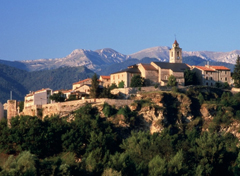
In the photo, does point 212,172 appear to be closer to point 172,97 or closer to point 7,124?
point 172,97

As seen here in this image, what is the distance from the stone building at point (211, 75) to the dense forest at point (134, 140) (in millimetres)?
5295

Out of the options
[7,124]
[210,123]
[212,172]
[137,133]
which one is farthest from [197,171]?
[7,124]

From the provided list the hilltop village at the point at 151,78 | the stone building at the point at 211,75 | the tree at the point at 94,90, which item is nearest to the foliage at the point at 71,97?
the hilltop village at the point at 151,78

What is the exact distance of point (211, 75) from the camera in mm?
88000

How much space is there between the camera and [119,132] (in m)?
72.0

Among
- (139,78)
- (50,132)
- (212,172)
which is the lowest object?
(212,172)

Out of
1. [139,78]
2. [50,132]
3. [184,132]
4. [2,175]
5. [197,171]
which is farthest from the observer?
[139,78]

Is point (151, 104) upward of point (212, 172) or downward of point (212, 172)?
upward

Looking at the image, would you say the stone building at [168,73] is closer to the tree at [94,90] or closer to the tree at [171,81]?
the tree at [171,81]

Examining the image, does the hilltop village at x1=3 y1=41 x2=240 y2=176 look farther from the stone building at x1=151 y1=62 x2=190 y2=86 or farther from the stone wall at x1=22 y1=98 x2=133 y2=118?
the stone wall at x1=22 y1=98 x2=133 y2=118

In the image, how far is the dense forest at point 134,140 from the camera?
2205 inches

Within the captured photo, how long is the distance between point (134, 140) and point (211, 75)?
986 inches

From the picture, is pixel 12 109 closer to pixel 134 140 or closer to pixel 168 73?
pixel 168 73

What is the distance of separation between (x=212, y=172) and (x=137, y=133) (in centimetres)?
1143
